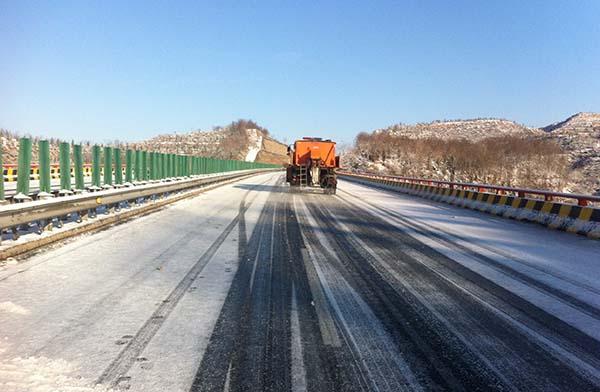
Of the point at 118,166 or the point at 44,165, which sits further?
the point at 118,166

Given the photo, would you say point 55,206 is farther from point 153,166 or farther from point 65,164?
point 153,166

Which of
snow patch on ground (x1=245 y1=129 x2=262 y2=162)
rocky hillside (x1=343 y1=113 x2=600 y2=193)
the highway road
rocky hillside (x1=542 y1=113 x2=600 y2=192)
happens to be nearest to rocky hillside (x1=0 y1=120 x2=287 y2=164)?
snow patch on ground (x1=245 y1=129 x2=262 y2=162)

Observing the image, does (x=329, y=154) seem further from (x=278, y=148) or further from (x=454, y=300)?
(x=278, y=148)

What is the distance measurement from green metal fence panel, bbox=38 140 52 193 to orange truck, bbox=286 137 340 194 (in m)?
16.7

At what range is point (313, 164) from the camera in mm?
24859

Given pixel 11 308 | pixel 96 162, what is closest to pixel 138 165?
pixel 96 162

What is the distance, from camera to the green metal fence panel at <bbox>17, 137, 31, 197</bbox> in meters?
7.84

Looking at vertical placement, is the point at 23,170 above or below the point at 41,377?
above

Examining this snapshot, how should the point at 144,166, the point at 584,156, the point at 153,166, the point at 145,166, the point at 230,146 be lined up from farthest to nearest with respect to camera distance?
the point at 230,146 < the point at 584,156 < the point at 153,166 < the point at 145,166 < the point at 144,166

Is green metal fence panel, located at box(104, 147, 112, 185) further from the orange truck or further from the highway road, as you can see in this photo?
the orange truck

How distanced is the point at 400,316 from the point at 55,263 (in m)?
4.89

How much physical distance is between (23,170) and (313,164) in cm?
1784

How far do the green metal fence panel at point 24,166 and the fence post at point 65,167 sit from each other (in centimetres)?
111

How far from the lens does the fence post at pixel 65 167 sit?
932 cm
